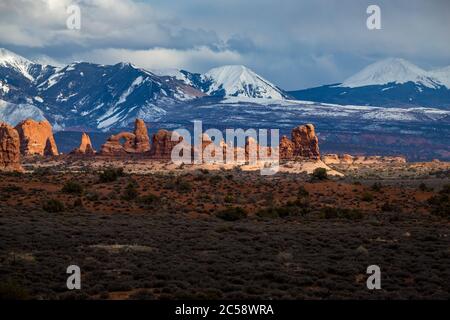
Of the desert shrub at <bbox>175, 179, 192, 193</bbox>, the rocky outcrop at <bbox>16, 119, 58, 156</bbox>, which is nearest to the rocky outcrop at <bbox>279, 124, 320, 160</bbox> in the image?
the rocky outcrop at <bbox>16, 119, 58, 156</bbox>

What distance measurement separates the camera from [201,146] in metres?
124

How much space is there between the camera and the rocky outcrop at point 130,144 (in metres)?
127

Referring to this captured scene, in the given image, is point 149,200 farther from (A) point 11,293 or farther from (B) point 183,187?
(A) point 11,293

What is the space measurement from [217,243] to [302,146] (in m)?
96.3

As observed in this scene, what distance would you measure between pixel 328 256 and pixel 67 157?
107 meters

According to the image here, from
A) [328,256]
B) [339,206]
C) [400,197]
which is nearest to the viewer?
[328,256]

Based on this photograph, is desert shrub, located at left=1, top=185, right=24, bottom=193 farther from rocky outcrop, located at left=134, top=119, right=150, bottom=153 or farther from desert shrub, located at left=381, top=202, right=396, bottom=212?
rocky outcrop, located at left=134, top=119, right=150, bottom=153

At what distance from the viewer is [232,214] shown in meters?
39.0

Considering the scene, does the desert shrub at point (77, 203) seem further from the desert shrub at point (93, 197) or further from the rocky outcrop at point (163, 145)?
the rocky outcrop at point (163, 145)

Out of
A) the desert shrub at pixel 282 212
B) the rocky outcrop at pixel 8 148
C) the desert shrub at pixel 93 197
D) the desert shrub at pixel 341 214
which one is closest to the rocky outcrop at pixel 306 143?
the rocky outcrop at pixel 8 148

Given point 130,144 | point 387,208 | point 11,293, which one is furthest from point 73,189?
point 130,144

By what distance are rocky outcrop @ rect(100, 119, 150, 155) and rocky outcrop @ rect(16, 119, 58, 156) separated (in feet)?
65.5
